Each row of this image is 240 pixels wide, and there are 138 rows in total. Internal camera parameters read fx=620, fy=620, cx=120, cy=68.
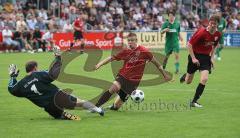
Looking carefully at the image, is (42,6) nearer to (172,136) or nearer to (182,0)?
(182,0)

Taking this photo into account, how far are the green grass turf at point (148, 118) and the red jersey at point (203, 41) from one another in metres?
1.32

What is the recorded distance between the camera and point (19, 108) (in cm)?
1437

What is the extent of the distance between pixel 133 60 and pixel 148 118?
160 cm

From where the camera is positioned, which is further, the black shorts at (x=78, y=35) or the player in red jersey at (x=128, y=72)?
the black shorts at (x=78, y=35)

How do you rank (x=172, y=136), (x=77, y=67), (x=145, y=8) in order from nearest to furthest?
(x=172, y=136) < (x=77, y=67) < (x=145, y=8)

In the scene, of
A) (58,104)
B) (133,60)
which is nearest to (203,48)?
(133,60)

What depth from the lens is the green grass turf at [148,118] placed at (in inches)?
436

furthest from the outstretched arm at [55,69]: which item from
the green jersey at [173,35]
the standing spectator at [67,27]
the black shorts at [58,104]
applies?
the standing spectator at [67,27]

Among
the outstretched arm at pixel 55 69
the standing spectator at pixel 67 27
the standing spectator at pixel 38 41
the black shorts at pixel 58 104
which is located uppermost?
the outstretched arm at pixel 55 69

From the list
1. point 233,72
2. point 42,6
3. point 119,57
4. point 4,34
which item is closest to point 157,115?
point 119,57

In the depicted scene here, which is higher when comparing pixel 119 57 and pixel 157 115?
pixel 119 57

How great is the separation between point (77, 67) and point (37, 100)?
45.8 ft

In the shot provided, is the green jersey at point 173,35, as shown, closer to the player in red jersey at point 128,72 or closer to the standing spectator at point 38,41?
the player in red jersey at point 128,72

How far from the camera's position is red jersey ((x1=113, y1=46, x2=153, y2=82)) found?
1380cm
